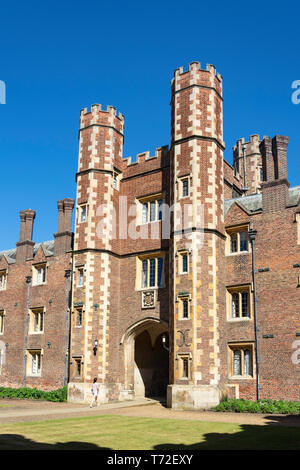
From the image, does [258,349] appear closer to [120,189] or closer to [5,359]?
[120,189]

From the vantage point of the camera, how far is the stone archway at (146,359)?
24.7 metres

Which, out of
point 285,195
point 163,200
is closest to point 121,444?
point 285,195

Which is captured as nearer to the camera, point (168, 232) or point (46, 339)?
point (168, 232)

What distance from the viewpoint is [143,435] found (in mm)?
12625

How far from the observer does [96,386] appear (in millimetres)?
21125

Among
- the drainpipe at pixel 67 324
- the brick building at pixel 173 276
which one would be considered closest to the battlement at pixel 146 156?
the brick building at pixel 173 276

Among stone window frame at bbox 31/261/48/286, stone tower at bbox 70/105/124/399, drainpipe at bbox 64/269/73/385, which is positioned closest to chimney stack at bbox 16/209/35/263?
stone window frame at bbox 31/261/48/286

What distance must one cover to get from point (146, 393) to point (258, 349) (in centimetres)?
826

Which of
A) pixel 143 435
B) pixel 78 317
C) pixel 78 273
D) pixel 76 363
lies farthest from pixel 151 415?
pixel 78 273

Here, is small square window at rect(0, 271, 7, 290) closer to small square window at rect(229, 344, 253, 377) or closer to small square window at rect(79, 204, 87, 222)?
small square window at rect(79, 204, 87, 222)

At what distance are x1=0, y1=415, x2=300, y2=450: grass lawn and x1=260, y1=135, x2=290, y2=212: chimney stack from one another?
10146 mm

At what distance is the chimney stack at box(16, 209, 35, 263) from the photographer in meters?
31.7

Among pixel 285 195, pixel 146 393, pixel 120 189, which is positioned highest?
pixel 120 189

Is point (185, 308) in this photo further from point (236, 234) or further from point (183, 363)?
point (236, 234)
